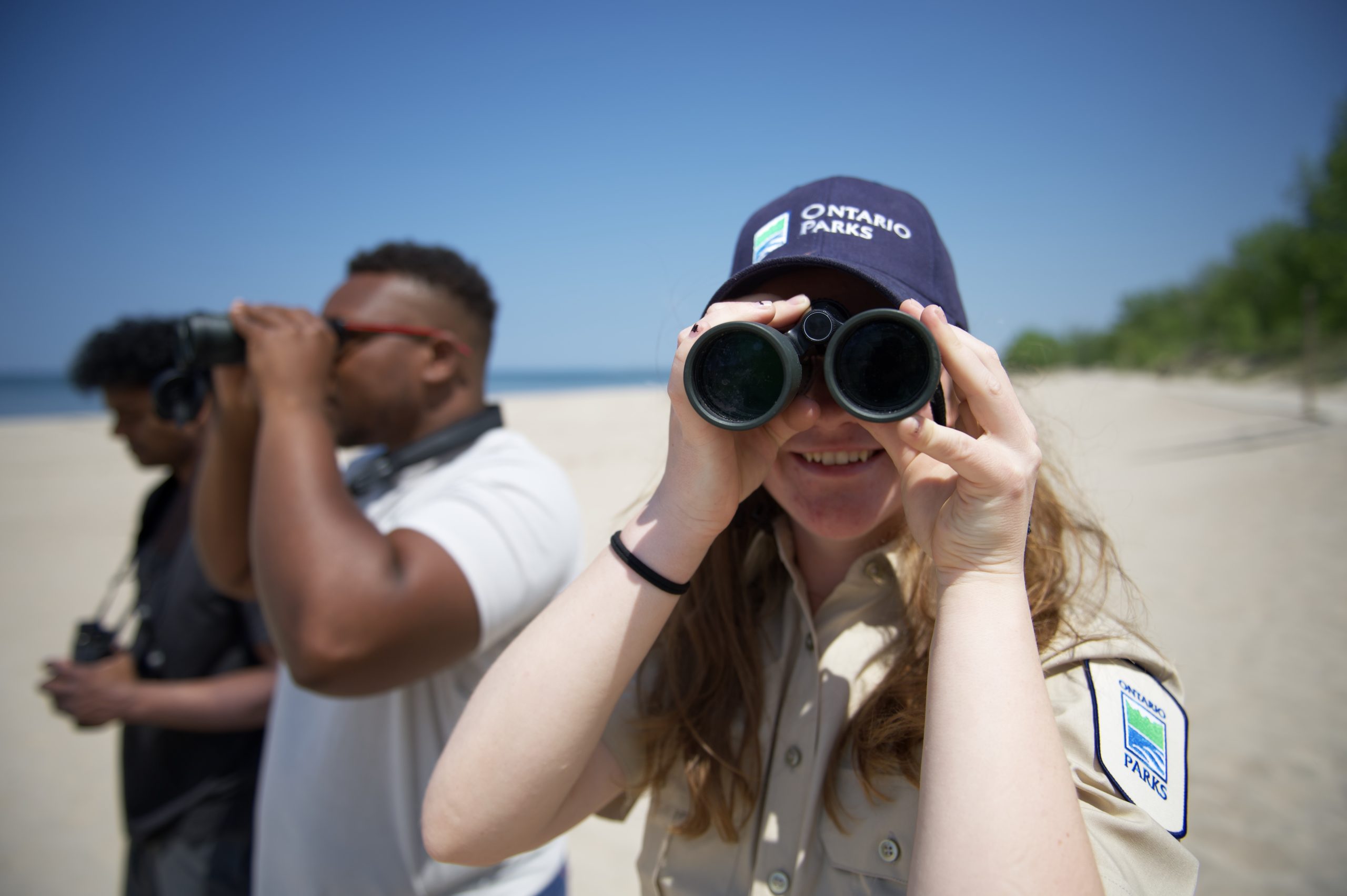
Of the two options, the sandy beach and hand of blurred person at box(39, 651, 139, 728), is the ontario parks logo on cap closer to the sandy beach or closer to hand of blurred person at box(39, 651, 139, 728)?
the sandy beach

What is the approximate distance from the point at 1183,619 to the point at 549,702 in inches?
252

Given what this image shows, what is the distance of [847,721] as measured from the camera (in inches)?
45.6

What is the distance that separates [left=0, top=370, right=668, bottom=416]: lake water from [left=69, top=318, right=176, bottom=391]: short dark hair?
4.3 inches

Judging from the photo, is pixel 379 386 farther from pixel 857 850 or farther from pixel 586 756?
pixel 857 850

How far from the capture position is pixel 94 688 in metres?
2.20

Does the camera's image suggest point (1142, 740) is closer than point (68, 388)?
Yes

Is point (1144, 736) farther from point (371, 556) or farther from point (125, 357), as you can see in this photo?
point (125, 357)

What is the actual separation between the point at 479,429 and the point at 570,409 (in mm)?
20855

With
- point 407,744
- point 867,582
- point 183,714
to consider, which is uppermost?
point 867,582

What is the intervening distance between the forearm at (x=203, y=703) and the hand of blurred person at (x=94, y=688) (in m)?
0.04

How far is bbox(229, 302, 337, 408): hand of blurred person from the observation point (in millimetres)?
1808

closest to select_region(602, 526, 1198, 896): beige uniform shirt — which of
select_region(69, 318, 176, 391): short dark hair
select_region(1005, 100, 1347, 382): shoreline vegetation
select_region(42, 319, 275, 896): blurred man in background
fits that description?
select_region(42, 319, 275, 896): blurred man in background

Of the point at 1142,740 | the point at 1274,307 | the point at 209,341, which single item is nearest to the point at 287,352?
the point at 209,341

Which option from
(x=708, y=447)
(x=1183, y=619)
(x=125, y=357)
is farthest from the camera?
(x=1183, y=619)
